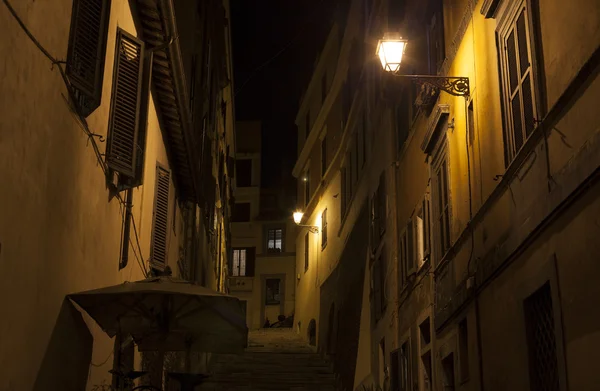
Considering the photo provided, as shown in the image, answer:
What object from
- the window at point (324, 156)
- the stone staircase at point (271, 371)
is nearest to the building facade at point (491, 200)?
the stone staircase at point (271, 371)

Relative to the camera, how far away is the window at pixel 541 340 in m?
7.96

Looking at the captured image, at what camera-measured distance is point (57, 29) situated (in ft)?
24.3

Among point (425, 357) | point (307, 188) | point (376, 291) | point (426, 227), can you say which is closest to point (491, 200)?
point (426, 227)

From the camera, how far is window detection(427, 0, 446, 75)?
43.6ft

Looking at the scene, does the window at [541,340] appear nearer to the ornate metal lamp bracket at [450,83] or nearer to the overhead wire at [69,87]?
the ornate metal lamp bracket at [450,83]

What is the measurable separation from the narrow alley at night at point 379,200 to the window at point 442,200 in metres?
0.06

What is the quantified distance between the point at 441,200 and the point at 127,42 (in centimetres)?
577

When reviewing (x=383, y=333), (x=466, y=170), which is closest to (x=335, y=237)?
(x=383, y=333)

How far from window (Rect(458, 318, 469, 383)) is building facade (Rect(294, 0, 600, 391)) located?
2cm

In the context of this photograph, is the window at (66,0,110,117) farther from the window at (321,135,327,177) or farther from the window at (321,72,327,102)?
the window at (321,72,327,102)

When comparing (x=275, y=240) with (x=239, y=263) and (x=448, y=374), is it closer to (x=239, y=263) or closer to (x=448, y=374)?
(x=239, y=263)

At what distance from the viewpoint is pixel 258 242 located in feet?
155

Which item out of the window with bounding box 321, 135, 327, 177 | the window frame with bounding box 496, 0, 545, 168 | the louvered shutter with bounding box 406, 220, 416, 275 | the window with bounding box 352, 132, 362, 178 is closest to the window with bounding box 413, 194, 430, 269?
the louvered shutter with bounding box 406, 220, 416, 275

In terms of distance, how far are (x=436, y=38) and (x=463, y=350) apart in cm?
552
